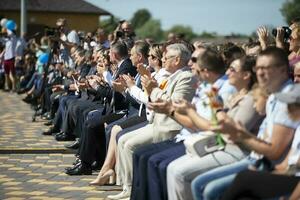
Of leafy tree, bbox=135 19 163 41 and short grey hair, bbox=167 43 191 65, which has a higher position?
short grey hair, bbox=167 43 191 65

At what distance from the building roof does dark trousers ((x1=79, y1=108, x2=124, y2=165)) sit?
130 ft

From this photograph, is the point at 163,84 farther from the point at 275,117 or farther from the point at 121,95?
the point at 275,117

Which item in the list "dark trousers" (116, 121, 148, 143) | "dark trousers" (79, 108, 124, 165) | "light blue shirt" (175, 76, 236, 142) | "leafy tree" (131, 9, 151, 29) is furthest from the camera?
"leafy tree" (131, 9, 151, 29)

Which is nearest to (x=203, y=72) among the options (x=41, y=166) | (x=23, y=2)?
(x=41, y=166)

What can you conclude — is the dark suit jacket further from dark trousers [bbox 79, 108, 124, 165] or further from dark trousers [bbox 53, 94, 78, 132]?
dark trousers [bbox 53, 94, 78, 132]

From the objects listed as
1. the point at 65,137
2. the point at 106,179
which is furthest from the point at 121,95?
the point at 65,137

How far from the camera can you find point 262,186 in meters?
4.63

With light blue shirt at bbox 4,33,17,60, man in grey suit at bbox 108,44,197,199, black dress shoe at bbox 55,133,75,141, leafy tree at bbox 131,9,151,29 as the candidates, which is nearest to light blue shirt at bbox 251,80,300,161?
man in grey suit at bbox 108,44,197,199

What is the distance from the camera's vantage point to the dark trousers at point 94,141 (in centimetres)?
862

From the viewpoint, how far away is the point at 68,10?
48.2 metres

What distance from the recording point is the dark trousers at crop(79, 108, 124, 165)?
8625 millimetres

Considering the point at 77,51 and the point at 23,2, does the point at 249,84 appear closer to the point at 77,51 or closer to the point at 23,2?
the point at 77,51

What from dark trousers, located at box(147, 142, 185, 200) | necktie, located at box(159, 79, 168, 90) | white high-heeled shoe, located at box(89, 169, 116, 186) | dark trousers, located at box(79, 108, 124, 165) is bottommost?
white high-heeled shoe, located at box(89, 169, 116, 186)

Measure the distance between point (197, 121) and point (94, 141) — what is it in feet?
11.2
